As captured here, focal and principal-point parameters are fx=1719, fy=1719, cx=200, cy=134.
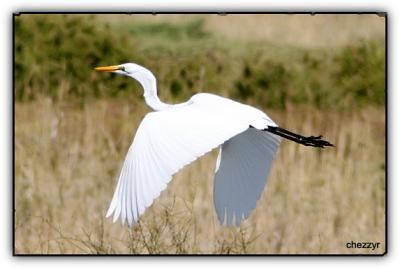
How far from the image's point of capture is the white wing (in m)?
3.60

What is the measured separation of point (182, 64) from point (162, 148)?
29.3 inches

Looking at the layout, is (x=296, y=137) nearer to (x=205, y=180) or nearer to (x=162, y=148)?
(x=162, y=148)

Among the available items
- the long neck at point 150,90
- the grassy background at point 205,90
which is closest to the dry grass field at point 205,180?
the grassy background at point 205,90

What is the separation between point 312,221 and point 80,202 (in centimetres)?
56

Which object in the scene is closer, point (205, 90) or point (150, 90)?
point (150, 90)

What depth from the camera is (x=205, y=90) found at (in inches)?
160

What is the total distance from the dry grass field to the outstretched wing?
50cm

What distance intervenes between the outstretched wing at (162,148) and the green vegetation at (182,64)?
544 millimetres

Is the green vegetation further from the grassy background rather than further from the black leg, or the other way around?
the black leg

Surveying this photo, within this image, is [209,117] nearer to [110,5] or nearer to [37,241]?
[110,5]

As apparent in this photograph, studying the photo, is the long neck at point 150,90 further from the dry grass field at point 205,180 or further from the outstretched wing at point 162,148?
the dry grass field at point 205,180

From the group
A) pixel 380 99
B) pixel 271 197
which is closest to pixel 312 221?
pixel 271 197

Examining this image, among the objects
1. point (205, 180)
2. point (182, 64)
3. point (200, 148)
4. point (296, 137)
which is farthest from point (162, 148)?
point (205, 180)

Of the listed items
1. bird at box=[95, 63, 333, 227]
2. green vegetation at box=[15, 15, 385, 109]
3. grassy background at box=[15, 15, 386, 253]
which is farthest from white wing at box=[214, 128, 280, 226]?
green vegetation at box=[15, 15, 385, 109]
